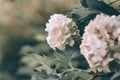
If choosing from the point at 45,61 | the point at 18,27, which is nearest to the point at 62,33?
the point at 45,61

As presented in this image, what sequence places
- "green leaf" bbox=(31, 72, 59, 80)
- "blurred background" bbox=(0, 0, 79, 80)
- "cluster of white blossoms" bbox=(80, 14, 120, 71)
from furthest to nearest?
"blurred background" bbox=(0, 0, 79, 80), "green leaf" bbox=(31, 72, 59, 80), "cluster of white blossoms" bbox=(80, 14, 120, 71)

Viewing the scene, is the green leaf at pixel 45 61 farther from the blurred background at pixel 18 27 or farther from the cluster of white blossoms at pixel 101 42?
the blurred background at pixel 18 27

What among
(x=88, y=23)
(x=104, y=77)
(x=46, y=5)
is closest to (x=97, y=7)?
(x=88, y=23)

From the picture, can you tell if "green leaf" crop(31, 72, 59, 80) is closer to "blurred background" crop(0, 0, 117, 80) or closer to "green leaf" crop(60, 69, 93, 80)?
"green leaf" crop(60, 69, 93, 80)

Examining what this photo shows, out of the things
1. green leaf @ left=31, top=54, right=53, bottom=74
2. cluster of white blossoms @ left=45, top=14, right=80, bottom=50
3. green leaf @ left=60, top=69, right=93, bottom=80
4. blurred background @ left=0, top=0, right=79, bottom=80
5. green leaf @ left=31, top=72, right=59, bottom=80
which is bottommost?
green leaf @ left=60, top=69, right=93, bottom=80

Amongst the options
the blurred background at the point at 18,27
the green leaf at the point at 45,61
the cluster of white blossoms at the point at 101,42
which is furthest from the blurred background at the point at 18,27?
the cluster of white blossoms at the point at 101,42

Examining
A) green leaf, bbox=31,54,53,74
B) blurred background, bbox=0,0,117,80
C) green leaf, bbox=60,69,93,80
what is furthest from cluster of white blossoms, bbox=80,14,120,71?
blurred background, bbox=0,0,117,80

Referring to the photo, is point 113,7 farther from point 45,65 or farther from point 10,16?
point 10,16
